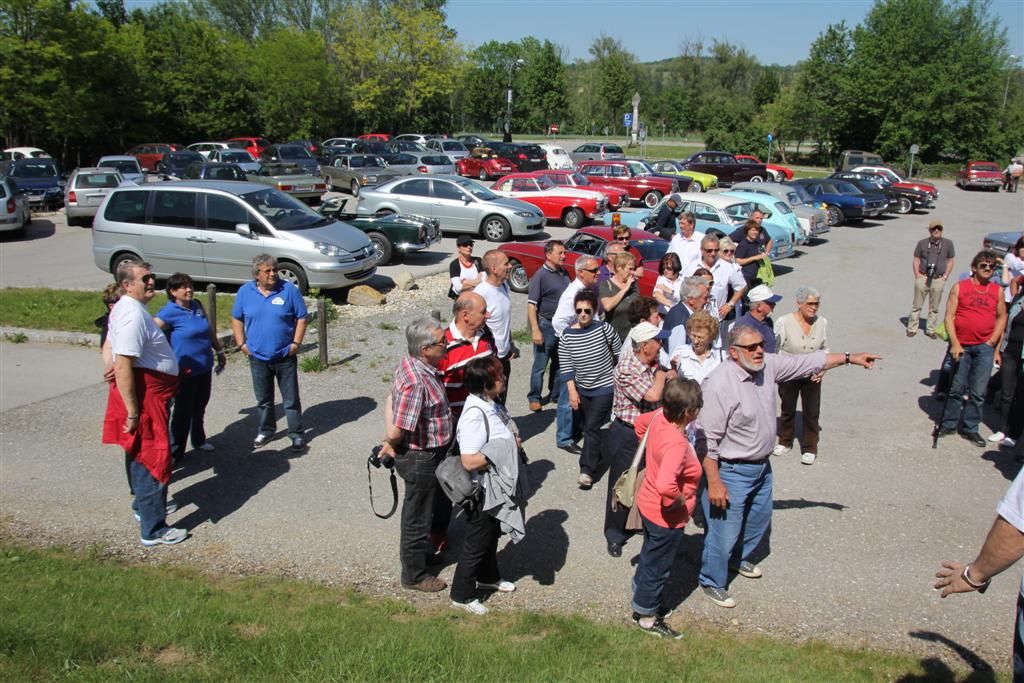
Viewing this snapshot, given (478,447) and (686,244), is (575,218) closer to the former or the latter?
(686,244)

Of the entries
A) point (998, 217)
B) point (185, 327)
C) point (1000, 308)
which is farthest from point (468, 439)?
point (998, 217)

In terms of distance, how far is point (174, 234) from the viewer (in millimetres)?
13633

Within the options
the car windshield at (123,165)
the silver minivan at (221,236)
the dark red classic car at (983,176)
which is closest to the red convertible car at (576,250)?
the silver minivan at (221,236)

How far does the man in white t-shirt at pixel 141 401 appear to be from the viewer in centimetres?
547

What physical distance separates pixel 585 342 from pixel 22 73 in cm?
3991

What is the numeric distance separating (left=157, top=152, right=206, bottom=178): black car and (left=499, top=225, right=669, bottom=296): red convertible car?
20.1m

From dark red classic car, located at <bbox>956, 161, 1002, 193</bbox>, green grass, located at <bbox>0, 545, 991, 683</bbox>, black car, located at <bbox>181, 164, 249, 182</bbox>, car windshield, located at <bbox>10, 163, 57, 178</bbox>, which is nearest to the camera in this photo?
green grass, located at <bbox>0, 545, 991, 683</bbox>

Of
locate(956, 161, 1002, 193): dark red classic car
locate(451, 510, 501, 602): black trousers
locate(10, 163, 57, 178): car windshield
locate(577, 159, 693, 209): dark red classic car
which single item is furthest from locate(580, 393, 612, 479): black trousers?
locate(956, 161, 1002, 193): dark red classic car

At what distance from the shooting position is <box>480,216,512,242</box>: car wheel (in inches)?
809

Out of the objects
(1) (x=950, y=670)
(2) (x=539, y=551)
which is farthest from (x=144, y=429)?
(1) (x=950, y=670)

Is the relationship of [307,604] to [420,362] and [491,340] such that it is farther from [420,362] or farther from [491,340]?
[491,340]

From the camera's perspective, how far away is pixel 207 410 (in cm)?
870

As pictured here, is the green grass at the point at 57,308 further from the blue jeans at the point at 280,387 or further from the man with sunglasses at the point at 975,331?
the man with sunglasses at the point at 975,331

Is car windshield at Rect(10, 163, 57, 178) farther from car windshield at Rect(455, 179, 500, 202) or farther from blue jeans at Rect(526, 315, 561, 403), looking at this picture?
blue jeans at Rect(526, 315, 561, 403)
